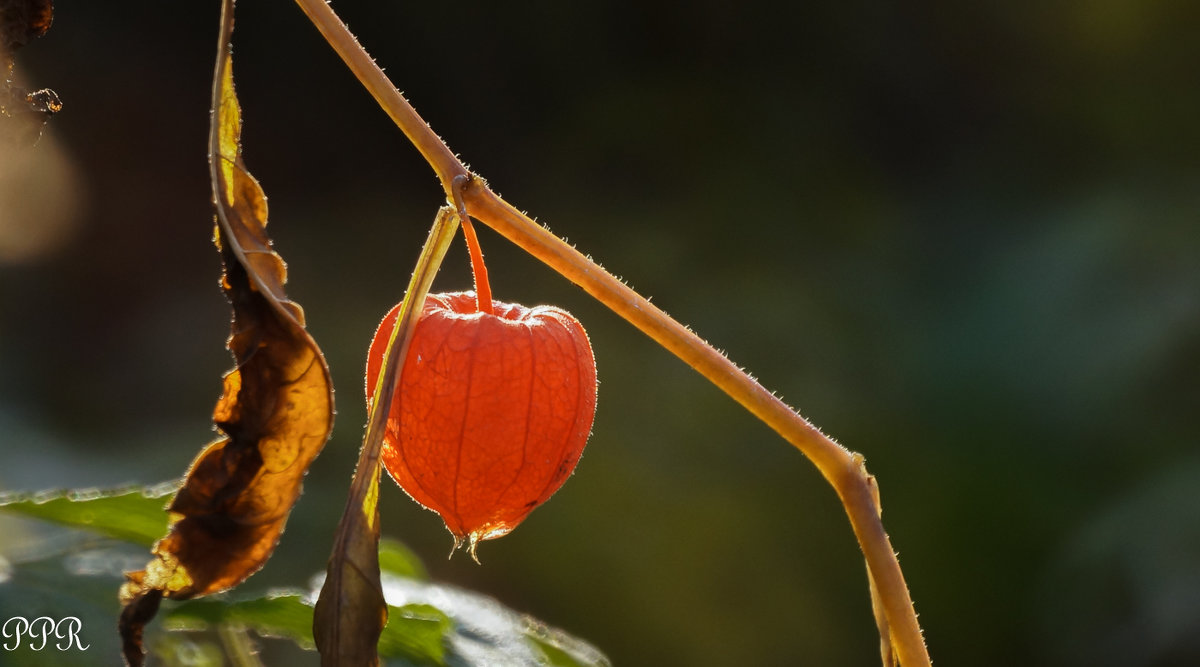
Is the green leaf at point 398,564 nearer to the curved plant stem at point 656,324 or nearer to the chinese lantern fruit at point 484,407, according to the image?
the chinese lantern fruit at point 484,407

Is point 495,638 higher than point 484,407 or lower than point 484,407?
lower

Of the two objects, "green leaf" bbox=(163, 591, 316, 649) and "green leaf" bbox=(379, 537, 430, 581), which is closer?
"green leaf" bbox=(163, 591, 316, 649)

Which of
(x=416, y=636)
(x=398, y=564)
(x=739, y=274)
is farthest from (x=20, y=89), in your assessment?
(x=739, y=274)

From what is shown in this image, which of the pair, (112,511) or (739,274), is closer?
(112,511)

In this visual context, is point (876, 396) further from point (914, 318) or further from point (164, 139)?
point (164, 139)

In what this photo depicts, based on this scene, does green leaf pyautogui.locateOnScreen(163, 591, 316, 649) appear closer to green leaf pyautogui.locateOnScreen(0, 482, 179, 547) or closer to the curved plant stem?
green leaf pyautogui.locateOnScreen(0, 482, 179, 547)

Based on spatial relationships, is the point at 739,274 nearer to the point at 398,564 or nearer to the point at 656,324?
the point at 398,564

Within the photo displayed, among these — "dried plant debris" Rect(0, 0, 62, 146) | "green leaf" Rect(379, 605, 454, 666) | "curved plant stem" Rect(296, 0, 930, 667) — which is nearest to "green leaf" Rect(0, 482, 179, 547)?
"green leaf" Rect(379, 605, 454, 666)
